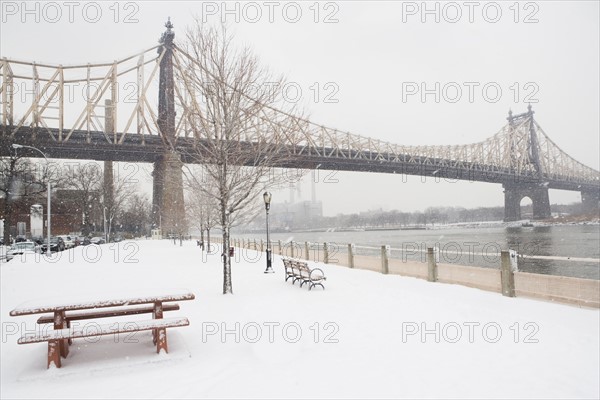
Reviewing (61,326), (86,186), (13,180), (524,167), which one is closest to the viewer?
(61,326)

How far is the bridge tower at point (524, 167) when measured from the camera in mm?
74062

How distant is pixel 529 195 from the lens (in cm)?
7612

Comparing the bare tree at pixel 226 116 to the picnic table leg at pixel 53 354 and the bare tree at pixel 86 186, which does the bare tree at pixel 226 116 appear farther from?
the bare tree at pixel 86 186

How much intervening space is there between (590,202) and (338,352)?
291 feet

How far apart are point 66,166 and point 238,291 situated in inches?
2167

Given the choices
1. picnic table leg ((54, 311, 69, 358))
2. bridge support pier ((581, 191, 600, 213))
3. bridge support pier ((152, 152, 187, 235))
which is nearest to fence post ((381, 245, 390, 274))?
picnic table leg ((54, 311, 69, 358))

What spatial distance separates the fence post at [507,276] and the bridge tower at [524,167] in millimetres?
69520

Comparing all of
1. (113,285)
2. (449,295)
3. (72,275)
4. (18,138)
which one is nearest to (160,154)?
(18,138)

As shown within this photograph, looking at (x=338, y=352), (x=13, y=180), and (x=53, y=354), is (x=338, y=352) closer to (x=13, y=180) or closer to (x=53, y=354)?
(x=53, y=354)

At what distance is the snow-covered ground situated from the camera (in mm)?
4605

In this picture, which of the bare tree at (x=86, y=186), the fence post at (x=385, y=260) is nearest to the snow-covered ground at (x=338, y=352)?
the fence post at (x=385, y=260)

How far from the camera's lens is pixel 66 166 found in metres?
56.6

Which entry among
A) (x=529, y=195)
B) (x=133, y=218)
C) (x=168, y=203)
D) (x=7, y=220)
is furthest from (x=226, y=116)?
(x=529, y=195)

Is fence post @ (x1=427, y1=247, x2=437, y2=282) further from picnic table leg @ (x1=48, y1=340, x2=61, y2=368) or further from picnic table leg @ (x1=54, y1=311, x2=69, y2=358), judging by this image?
picnic table leg @ (x1=48, y1=340, x2=61, y2=368)
